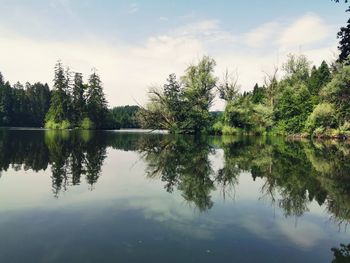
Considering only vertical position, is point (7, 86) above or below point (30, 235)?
above

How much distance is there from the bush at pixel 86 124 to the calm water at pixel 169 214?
221 ft

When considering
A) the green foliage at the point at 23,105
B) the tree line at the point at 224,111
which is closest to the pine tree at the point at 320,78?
the tree line at the point at 224,111

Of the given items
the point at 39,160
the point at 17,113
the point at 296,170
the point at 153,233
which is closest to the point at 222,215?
the point at 153,233

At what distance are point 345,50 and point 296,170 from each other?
7981 millimetres

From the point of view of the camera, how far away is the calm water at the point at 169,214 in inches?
248

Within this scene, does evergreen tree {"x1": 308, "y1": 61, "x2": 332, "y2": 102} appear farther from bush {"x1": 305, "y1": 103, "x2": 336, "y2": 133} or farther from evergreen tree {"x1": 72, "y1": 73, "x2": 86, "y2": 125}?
evergreen tree {"x1": 72, "y1": 73, "x2": 86, "y2": 125}

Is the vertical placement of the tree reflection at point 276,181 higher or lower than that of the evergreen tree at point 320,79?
lower

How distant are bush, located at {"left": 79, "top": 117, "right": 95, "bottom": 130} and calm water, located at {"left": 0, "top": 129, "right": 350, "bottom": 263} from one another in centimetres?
6733

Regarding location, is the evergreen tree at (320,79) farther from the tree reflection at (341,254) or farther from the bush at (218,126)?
the tree reflection at (341,254)

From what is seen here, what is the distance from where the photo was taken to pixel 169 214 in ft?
29.2

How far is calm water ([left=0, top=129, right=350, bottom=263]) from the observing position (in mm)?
6289

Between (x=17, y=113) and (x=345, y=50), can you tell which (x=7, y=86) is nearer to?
(x=17, y=113)

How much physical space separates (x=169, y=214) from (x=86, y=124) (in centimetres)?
7676

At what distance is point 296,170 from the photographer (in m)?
17.5
